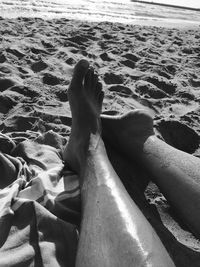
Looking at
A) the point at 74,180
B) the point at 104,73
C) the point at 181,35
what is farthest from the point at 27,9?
the point at 74,180

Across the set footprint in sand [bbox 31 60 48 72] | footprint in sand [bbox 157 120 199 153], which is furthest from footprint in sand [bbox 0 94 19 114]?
footprint in sand [bbox 157 120 199 153]

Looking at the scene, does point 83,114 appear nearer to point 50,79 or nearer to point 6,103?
point 6,103

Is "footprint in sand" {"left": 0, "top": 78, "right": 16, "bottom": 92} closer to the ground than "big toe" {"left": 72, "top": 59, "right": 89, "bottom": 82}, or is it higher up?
closer to the ground

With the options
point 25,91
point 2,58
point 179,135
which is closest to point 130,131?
point 179,135

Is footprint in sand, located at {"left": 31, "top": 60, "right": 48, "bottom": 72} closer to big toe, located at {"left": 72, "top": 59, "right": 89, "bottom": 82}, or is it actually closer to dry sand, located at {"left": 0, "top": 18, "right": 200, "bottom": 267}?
dry sand, located at {"left": 0, "top": 18, "right": 200, "bottom": 267}

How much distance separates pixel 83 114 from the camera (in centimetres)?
238

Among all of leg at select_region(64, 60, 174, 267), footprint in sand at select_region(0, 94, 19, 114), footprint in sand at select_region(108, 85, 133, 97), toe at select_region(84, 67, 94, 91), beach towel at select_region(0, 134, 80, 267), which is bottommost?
beach towel at select_region(0, 134, 80, 267)

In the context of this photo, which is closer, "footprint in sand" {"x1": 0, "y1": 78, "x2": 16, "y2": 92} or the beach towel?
the beach towel

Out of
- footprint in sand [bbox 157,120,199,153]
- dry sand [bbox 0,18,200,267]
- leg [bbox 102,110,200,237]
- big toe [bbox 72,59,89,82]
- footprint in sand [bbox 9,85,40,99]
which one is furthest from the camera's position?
footprint in sand [bbox 9,85,40,99]

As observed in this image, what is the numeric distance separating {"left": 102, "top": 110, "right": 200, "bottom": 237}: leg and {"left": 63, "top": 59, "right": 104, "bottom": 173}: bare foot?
0.44 feet

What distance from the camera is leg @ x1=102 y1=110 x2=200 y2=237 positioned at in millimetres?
1777

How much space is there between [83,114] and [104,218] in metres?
0.94

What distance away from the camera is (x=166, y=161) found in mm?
1984

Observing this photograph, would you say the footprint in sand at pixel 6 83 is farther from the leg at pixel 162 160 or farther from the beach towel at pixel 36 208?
the leg at pixel 162 160
